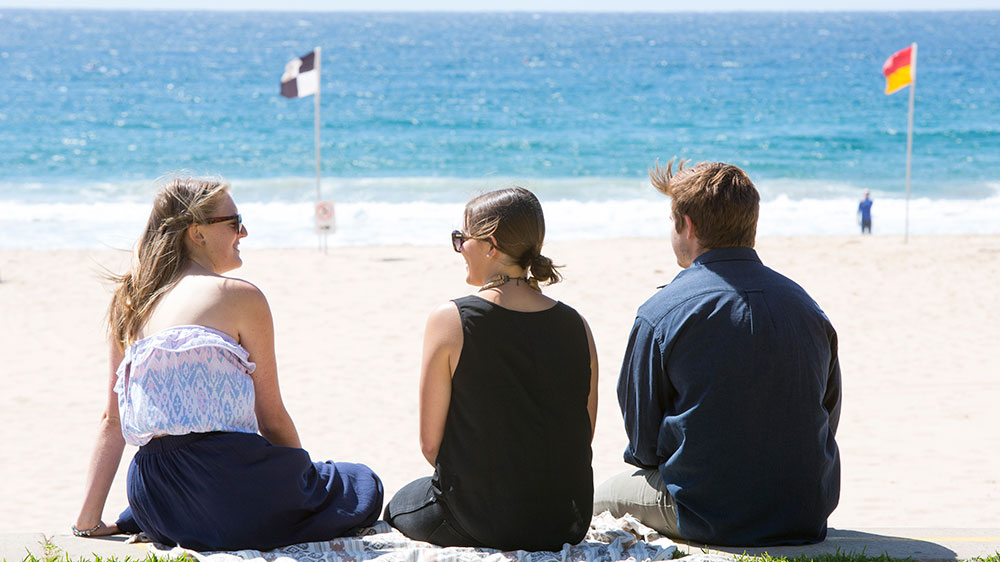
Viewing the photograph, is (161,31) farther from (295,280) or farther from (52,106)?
(295,280)

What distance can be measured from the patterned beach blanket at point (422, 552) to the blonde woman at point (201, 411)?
0.05 m

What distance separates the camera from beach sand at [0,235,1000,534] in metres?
4.57

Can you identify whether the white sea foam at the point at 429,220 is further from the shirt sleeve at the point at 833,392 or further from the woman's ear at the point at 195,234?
Answer: the shirt sleeve at the point at 833,392

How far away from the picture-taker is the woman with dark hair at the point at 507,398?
7.77ft

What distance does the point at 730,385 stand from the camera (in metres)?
2.38

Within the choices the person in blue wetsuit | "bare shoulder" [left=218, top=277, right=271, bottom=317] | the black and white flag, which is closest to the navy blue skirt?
"bare shoulder" [left=218, top=277, right=271, bottom=317]

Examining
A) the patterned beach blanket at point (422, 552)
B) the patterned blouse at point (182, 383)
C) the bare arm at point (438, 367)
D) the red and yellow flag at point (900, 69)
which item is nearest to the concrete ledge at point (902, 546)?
the patterned beach blanket at point (422, 552)

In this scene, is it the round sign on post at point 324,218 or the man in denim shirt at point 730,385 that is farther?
the round sign on post at point 324,218

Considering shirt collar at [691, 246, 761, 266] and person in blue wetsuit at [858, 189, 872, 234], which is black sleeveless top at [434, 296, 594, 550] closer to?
shirt collar at [691, 246, 761, 266]

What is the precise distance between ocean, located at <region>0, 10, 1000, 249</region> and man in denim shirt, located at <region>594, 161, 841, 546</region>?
0.56 metres

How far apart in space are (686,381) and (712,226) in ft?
1.39

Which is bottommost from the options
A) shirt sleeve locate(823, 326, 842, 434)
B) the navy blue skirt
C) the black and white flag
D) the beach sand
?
the beach sand

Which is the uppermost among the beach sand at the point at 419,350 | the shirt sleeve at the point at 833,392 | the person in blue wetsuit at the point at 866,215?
the person in blue wetsuit at the point at 866,215

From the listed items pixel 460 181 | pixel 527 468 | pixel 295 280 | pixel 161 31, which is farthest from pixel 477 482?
pixel 161 31
